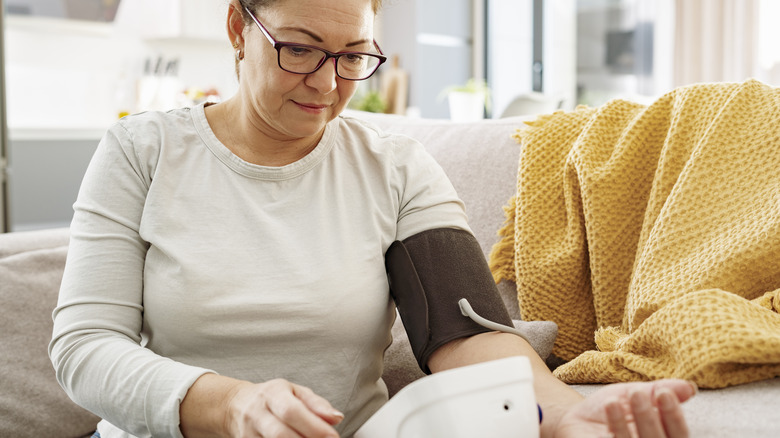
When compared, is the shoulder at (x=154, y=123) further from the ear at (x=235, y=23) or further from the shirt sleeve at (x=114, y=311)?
the ear at (x=235, y=23)

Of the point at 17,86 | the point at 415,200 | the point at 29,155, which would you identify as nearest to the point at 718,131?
the point at 415,200

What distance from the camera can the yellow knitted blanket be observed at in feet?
2.98

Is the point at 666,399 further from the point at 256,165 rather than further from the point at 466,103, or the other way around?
the point at 466,103

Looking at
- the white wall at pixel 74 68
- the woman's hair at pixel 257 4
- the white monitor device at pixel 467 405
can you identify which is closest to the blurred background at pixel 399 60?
the white wall at pixel 74 68

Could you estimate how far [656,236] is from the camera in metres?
1.08

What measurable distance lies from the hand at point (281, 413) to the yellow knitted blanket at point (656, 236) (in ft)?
1.42

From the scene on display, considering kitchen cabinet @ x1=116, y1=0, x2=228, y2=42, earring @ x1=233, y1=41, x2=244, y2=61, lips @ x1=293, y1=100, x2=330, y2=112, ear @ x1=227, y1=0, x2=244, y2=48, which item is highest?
kitchen cabinet @ x1=116, y1=0, x2=228, y2=42

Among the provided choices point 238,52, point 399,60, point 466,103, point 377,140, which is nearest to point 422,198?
point 377,140

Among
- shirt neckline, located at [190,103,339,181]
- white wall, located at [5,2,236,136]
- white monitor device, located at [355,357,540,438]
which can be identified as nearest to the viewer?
white monitor device, located at [355,357,540,438]

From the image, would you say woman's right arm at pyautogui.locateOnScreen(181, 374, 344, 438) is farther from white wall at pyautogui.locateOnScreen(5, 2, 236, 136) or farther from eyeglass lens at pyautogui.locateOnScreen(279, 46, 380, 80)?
white wall at pyautogui.locateOnScreen(5, 2, 236, 136)

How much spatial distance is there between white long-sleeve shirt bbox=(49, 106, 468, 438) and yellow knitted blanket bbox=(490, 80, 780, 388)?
0.22m

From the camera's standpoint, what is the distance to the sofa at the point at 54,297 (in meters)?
1.25

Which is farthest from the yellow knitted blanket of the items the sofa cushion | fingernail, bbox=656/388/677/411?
the sofa cushion

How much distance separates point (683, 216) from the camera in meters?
1.07
